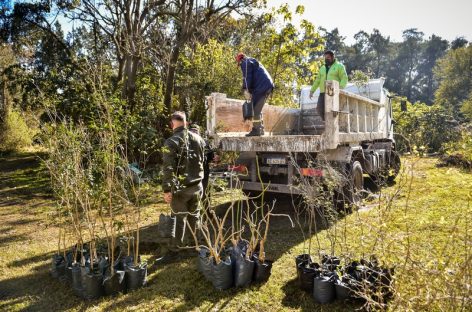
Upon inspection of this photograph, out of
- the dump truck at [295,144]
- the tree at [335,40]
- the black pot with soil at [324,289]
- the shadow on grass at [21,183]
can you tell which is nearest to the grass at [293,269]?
the black pot with soil at [324,289]

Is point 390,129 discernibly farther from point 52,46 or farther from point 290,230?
point 52,46

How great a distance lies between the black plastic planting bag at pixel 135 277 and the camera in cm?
353

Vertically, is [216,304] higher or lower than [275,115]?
lower

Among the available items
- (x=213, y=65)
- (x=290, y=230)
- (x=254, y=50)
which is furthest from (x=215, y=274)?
(x=254, y=50)

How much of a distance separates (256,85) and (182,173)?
2647mm

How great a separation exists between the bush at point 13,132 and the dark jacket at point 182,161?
20172mm

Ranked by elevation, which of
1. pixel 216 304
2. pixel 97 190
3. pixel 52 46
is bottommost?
pixel 216 304

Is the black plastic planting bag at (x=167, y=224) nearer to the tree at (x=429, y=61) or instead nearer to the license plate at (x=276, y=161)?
the license plate at (x=276, y=161)

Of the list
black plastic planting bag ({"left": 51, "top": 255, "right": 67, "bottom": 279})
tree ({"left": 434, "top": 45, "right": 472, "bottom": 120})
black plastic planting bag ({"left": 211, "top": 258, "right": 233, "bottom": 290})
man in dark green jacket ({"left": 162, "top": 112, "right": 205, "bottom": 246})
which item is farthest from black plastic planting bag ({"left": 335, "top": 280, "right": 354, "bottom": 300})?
tree ({"left": 434, "top": 45, "right": 472, "bottom": 120})

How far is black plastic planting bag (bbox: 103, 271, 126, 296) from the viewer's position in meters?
3.40

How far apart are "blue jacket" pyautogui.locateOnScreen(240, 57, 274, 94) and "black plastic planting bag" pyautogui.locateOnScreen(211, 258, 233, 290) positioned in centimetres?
353

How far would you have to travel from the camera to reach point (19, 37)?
14648 millimetres

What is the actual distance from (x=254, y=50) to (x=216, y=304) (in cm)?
1105

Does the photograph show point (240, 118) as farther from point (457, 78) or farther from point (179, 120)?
point (457, 78)
